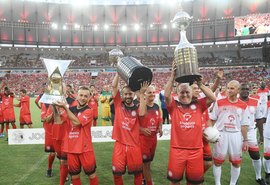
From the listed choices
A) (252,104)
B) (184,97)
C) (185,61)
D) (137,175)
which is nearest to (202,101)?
(184,97)

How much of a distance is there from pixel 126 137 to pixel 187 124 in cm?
100

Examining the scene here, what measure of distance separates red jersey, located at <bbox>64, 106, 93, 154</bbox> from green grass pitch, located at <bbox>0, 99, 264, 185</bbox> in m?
1.81

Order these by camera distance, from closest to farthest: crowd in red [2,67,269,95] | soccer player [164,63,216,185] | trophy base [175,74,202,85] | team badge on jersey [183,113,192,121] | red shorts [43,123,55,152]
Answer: trophy base [175,74,202,85] < soccer player [164,63,216,185] < team badge on jersey [183,113,192,121] < red shorts [43,123,55,152] < crowd in red [2,67,269,95]

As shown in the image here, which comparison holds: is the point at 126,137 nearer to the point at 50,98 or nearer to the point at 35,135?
the point at 50,98

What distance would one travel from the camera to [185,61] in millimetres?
3248

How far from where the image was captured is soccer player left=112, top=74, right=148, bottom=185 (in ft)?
13.2

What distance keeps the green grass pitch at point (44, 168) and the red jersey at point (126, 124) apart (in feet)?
6.52

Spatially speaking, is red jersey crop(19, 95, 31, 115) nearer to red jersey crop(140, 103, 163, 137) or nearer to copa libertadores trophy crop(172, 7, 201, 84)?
red jersey crop(140, 103, 163, 137)

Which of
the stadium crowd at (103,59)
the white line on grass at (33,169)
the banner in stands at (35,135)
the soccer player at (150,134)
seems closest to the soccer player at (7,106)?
the banner in stands at (35,135)

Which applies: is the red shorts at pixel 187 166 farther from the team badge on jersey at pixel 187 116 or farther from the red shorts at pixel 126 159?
the red shorts at pixel 126 159

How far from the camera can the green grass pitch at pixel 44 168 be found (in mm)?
5754

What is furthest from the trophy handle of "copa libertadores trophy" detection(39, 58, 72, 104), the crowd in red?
the crowd in red

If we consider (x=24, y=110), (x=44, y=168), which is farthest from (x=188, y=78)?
(x=24, y=110)

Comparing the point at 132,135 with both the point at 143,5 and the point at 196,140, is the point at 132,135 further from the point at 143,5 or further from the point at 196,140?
the point at 143,5
